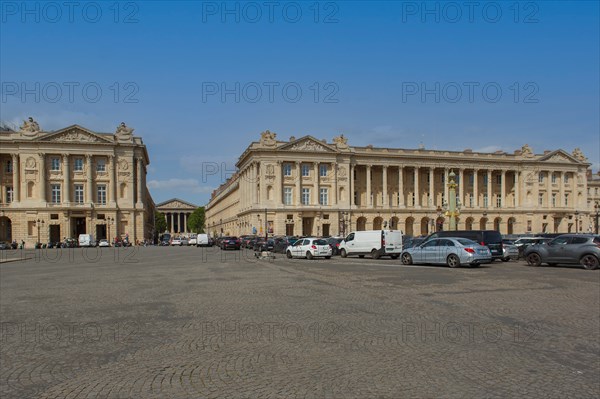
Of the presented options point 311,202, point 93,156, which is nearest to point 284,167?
point 311,202

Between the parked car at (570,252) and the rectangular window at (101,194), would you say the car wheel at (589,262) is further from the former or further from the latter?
the rectangular window at (101,194)

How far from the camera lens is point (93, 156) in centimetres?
8144

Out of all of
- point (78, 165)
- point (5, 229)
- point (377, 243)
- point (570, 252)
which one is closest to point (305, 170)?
point (78, 165)

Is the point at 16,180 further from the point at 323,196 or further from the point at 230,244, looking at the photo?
the point at 323,196

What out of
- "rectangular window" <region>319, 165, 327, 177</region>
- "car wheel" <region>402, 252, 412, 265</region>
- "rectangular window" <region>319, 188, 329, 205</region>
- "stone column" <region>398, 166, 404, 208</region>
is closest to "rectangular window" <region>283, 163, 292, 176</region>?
"rectangular window" <region>319, 165, 327, 177</region>

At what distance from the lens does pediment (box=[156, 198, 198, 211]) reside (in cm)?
19524

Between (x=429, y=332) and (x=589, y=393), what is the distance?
3.36 meters

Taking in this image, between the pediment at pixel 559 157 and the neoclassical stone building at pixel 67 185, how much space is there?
79.9 meters

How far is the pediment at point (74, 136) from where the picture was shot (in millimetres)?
79062

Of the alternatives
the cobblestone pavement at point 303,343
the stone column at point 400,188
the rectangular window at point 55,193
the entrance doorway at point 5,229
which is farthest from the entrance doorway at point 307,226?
the cobblestone pavement at point 303,343

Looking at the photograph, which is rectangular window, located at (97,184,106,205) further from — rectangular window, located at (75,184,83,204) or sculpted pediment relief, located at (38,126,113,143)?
sculpted pediment relief, located at (38,126,113,143)

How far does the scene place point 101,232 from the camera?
8144cm

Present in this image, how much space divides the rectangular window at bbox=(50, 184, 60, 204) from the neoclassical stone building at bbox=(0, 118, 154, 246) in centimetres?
3

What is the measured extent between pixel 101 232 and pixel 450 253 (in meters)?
69.2
